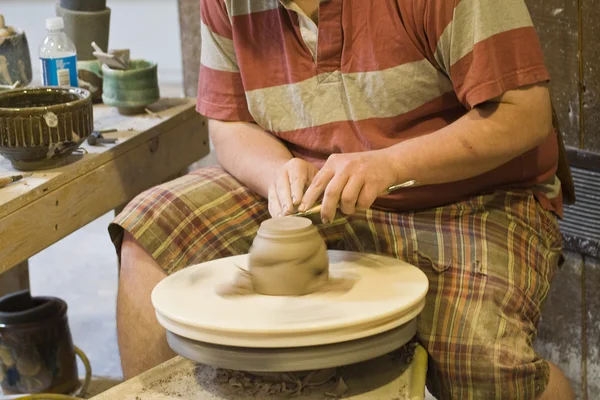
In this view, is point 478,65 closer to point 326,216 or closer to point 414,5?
point 414,5

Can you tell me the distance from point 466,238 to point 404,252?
0.10 m

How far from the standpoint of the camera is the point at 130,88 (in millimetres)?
2064

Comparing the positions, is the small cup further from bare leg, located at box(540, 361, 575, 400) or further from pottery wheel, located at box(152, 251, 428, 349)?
bare leg, located at box(540, 361, 575, 400)

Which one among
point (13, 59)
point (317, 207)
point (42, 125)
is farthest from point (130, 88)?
point (317, 207)

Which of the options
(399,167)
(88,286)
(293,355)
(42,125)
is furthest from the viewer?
(88,286)

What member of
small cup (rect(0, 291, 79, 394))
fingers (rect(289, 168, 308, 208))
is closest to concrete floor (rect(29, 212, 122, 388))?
small cup (rect(0, 291, 79, 394))

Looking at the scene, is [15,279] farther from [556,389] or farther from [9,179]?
[556,389]

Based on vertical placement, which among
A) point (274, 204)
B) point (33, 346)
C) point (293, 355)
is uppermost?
point (274, 204)

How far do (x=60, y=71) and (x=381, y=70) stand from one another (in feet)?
2.71

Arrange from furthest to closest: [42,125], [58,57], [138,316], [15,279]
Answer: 1. [15,279]
2. [58,57]
3. [42,125]
4. [138,316]

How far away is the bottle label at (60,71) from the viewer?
201 centimetres

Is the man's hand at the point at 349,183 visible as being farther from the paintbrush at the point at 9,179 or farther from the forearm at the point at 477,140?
the paintbrush at the point at 9,179

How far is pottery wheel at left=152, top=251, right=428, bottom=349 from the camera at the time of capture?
46.5 inches

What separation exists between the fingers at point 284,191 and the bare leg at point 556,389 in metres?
0.53
